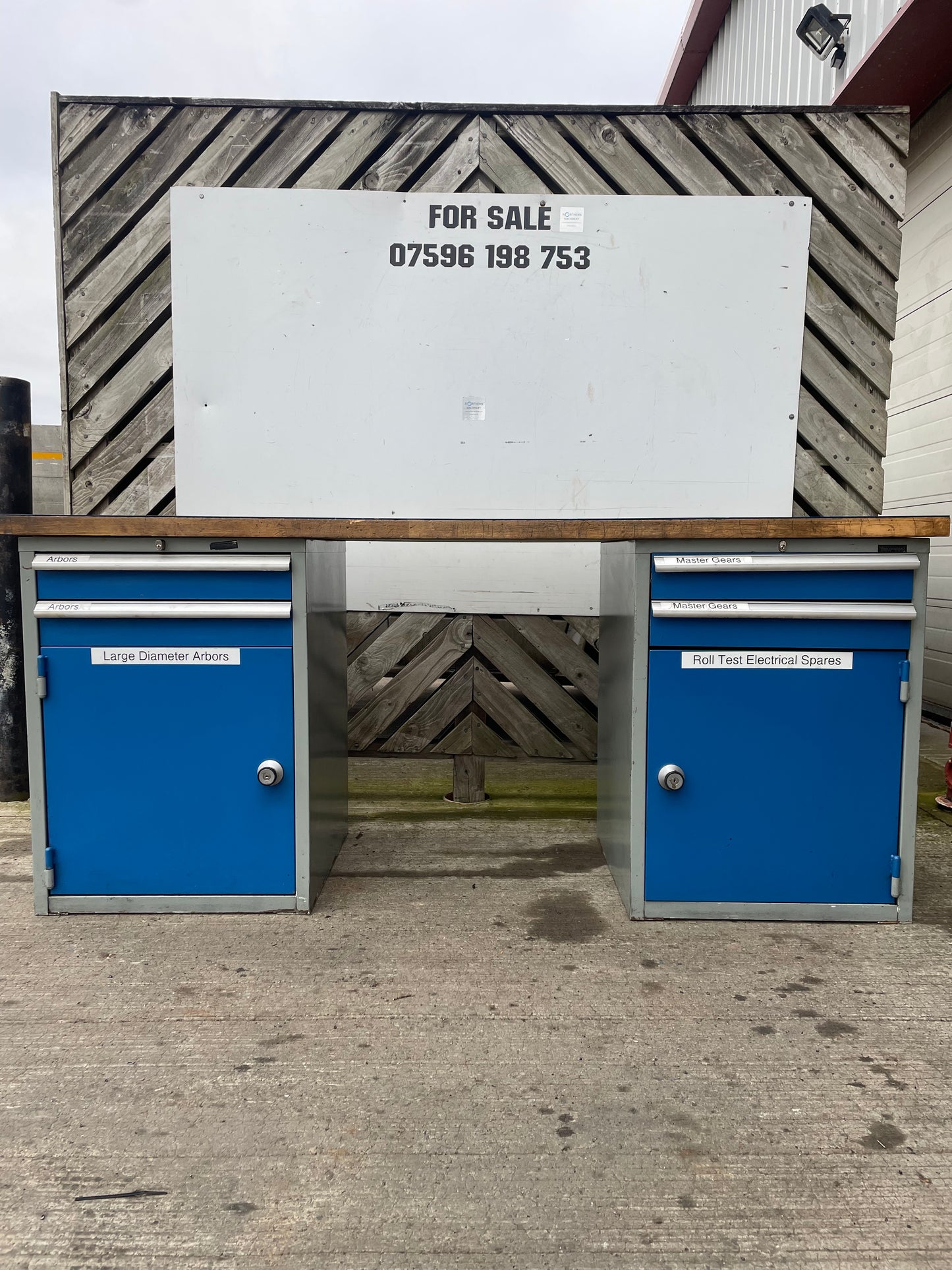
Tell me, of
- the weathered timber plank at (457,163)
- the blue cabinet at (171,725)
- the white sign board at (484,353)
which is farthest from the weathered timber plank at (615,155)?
the blue cabinet at (171,725)

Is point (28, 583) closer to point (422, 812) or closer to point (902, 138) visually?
point (422, 812)

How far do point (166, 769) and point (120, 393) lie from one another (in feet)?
7.62

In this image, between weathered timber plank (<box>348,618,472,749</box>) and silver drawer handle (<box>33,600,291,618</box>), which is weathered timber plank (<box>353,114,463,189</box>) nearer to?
weathered timber plank (<box>348,618,472,749</box>)

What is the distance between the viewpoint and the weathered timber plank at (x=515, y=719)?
13.7ft

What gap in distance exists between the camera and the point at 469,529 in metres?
2.65

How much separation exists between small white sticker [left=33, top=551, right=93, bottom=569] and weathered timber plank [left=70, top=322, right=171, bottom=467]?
167 centimetres

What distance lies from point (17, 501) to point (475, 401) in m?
2.53

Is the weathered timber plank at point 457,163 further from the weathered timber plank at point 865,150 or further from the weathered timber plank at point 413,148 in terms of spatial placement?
the weathered timber plank at point 865,150

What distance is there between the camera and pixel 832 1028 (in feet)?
6.99

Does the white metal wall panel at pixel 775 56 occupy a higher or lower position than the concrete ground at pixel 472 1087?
higher

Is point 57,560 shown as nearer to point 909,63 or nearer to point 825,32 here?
point 909,63

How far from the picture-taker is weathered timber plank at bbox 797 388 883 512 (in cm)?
398

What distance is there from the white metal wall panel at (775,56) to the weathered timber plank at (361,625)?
15.4 ft

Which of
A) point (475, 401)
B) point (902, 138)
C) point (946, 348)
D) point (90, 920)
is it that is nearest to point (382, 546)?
point (475, 401)
